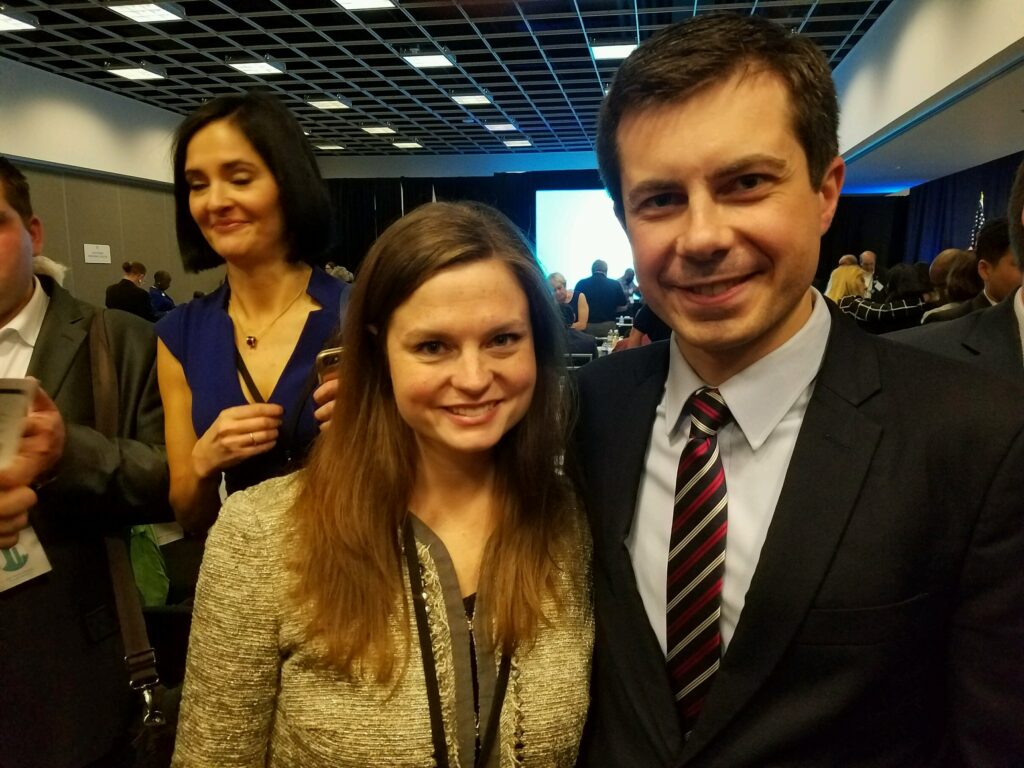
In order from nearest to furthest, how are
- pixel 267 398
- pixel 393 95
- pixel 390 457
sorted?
pixel 390 457
pixel 267 398
pixel 393 95

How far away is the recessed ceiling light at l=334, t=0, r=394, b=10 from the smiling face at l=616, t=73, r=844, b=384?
6839 millimetres

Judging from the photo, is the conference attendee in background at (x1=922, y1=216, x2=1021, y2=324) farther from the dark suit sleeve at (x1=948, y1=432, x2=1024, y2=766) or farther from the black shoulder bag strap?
the black shoulder bag strap

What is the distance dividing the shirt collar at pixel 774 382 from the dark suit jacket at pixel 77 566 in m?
1.31

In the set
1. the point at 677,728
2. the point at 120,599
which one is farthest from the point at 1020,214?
the point at 120,599

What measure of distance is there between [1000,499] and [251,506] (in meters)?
1.20

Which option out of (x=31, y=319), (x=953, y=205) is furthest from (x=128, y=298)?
(x=953, y=205)

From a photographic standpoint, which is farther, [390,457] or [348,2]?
[348,2]

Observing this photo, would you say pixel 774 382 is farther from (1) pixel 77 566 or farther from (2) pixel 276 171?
(1) pixel 77 566

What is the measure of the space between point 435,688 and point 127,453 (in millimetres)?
925

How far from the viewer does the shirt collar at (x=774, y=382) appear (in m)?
1.13

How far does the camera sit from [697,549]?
1137 mm

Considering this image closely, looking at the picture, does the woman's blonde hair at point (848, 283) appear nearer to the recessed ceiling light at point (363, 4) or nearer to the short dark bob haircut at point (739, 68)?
the recessed ceiling light at point (363, 4)

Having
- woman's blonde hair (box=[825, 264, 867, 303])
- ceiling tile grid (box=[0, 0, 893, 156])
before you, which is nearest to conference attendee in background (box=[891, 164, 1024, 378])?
ceiling tile grid (box=[0, 0, 893, 156])

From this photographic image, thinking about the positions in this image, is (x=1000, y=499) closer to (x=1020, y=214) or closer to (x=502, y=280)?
(x=502, y=280)
